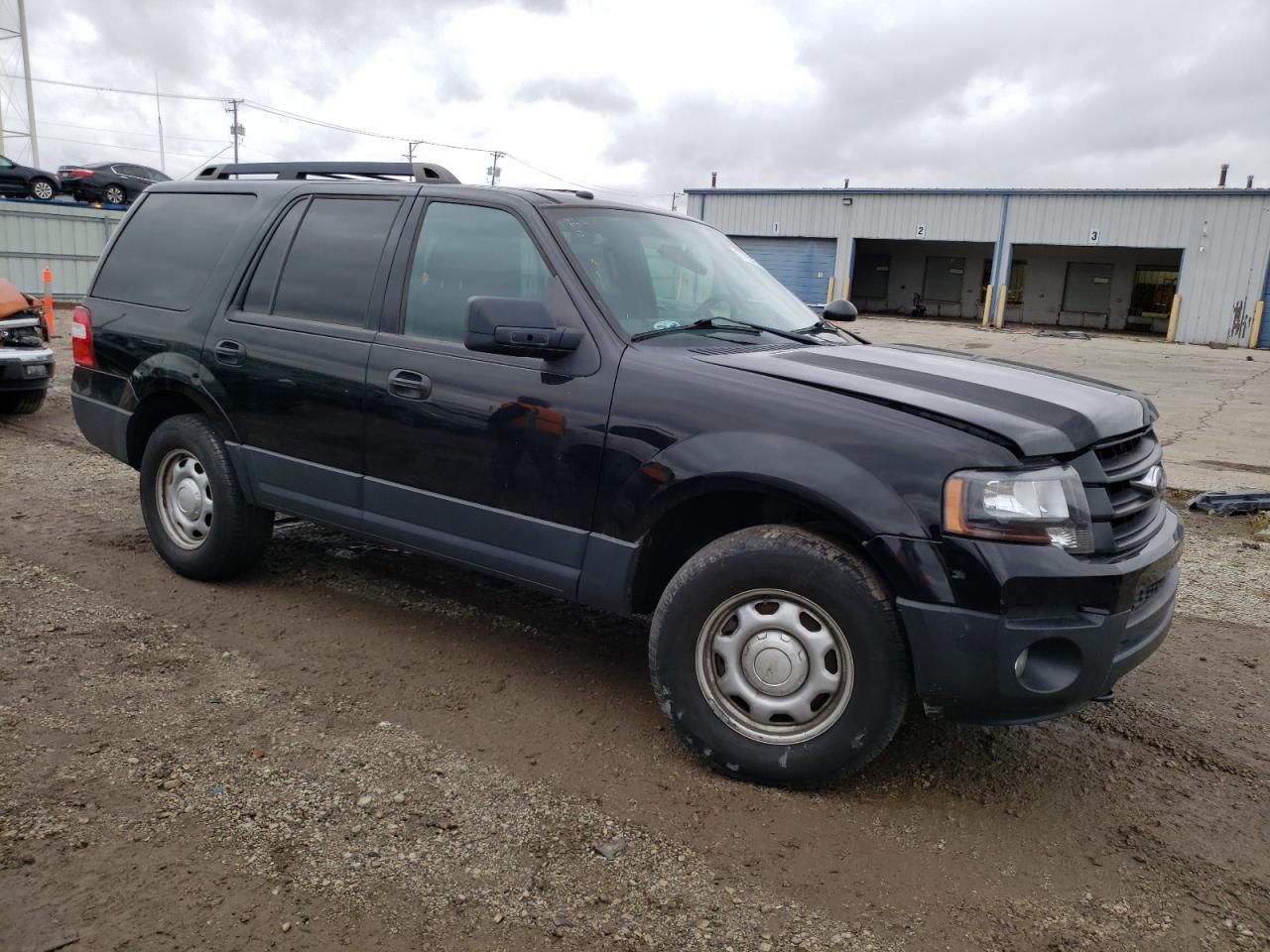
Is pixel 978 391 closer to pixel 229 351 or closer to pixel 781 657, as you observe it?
pixel 781 657

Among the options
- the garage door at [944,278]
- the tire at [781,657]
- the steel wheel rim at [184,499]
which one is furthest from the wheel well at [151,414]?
the garage door at [944,278]

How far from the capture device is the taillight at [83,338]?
514 cm

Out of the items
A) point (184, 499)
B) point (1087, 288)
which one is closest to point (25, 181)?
point (184, 499)

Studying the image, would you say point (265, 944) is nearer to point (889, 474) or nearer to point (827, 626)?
point (827, 626)

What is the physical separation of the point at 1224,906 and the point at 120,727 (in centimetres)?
351

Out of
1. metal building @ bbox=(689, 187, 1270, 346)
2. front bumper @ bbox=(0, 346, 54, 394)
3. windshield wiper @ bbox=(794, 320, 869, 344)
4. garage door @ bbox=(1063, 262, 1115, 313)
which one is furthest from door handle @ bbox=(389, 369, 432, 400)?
garage door @ bbox=(1063, 262, 1115, 313)

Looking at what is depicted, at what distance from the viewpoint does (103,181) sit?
97.2 feet

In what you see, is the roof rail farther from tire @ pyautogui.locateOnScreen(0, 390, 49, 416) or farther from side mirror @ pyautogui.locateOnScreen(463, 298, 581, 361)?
tire @ pyautogui.locateOnScreen(0, 390, 49, 416)

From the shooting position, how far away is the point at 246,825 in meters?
2.86

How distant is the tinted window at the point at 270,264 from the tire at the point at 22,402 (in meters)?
6.06

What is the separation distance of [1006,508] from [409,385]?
229 cm

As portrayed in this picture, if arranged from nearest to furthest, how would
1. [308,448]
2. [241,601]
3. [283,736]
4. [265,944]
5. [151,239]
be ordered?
[265,944]
[283,736]
[308,448]
[241,601]
[151,239]

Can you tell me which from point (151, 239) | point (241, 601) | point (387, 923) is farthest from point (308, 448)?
point (387, 923)

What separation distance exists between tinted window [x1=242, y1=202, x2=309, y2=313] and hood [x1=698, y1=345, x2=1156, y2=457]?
221 cm
